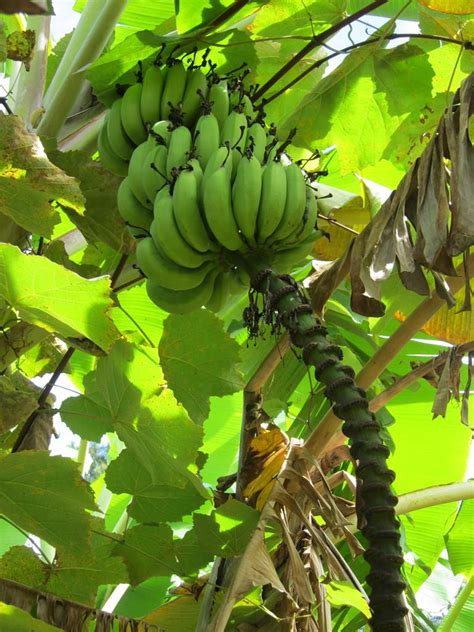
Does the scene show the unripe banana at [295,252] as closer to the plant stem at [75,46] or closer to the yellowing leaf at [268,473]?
the yellowing leaf at [268,473]

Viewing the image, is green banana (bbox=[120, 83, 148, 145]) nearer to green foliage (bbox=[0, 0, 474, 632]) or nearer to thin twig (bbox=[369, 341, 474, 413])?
Result: green foliage (bbox=[0, 0, 474, 632])

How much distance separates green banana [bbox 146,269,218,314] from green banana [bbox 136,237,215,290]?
0.15 feet

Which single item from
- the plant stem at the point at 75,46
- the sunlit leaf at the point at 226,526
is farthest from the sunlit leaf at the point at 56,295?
the plant stem at the point at 75,46

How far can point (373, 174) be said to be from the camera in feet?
6.41

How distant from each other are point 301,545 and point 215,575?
0.54 ft

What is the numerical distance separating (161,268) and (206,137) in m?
0.23

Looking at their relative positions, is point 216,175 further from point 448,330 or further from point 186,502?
point 448,330

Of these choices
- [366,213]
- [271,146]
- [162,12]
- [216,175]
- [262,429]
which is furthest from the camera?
[162,12]

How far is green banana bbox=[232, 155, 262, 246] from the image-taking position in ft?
3.42

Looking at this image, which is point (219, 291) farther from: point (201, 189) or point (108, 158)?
point (108, 158)

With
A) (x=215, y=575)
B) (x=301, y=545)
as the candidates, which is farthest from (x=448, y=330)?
(x=215, y=575)

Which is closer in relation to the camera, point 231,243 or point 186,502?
point 231,243

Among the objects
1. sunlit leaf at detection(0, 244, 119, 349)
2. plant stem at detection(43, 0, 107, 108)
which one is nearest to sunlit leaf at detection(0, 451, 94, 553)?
sunlit leaf at detection(0, 244, 119, 349)

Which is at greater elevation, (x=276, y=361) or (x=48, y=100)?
(x=48, y=100)
